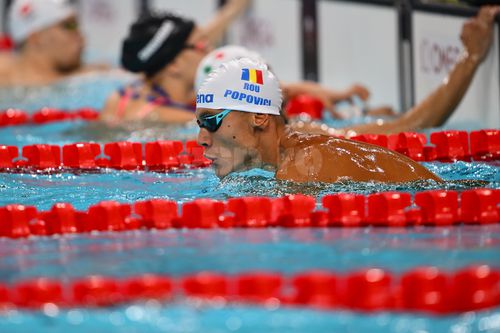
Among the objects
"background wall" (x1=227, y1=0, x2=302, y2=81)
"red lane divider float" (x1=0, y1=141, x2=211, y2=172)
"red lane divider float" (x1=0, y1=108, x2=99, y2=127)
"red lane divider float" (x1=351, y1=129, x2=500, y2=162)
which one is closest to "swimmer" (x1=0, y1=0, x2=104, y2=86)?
"red lane divider float" (x1=0, y1=108, x2=99, y2=127)

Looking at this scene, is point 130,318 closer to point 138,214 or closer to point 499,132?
point 138,214

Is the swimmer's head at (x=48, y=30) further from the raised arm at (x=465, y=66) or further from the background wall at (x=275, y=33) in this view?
the raised arm at (x=465, y=66)

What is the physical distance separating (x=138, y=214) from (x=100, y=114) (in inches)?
156

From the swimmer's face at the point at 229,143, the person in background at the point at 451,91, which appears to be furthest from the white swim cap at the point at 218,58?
the swimmer's face at the point at 229,143

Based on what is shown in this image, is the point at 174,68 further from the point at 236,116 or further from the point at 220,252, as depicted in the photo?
the point at 220,252

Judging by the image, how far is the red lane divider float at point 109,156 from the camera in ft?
18.3

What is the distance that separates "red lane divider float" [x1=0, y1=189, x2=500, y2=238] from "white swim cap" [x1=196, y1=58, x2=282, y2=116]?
611 mm

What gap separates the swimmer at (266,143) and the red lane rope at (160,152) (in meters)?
1.09

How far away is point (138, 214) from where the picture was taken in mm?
3967

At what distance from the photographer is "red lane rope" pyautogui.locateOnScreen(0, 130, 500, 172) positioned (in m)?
5.39

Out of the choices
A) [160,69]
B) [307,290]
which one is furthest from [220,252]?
[160,69]

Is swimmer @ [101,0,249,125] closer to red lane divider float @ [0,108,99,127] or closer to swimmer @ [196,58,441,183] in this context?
red lane divider float @ [0,108,99,127]

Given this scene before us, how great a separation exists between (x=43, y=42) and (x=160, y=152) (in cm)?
398

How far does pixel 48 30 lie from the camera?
9234 mm
